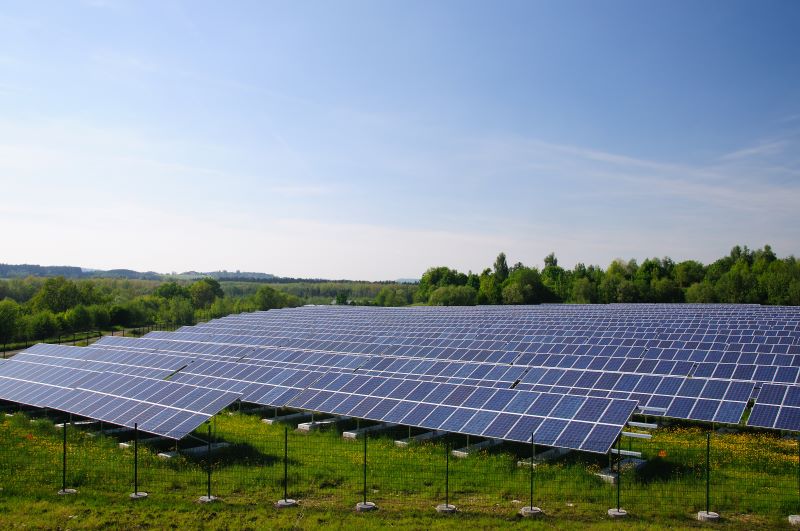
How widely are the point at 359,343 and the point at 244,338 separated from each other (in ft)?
34.9

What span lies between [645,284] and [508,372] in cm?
10750

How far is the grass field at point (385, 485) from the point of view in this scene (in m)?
13.6

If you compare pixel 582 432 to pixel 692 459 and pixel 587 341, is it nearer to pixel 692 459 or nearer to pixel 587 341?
pixel 692 459

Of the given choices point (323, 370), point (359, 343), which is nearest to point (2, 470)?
point (323, 370)

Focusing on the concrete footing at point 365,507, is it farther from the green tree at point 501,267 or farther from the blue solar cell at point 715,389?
the green tree at point 501,267

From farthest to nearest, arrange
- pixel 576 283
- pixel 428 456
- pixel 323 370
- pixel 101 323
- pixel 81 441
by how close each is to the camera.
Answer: pixel 576 283 → pixel 101 323 → pixel 323 370 → pixel 81 441 → pixel 428 456

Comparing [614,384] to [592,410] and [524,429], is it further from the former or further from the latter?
[524,429]

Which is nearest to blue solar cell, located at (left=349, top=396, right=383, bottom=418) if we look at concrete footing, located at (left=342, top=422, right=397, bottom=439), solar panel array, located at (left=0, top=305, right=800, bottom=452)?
solar panel array, located at (left=0, top=305, right=800, bottom=452)

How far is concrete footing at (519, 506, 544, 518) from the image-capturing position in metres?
13.9

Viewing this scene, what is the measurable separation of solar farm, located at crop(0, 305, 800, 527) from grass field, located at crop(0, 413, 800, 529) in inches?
4.0

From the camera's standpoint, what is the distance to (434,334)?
45312 millimetres

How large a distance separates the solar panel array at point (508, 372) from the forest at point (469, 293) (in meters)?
33.6

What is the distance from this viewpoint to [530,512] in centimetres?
1394

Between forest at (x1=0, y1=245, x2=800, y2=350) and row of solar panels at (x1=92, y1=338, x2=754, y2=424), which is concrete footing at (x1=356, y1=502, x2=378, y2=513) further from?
forest at (x1=0, y1=245, x2=800, y2=350)
